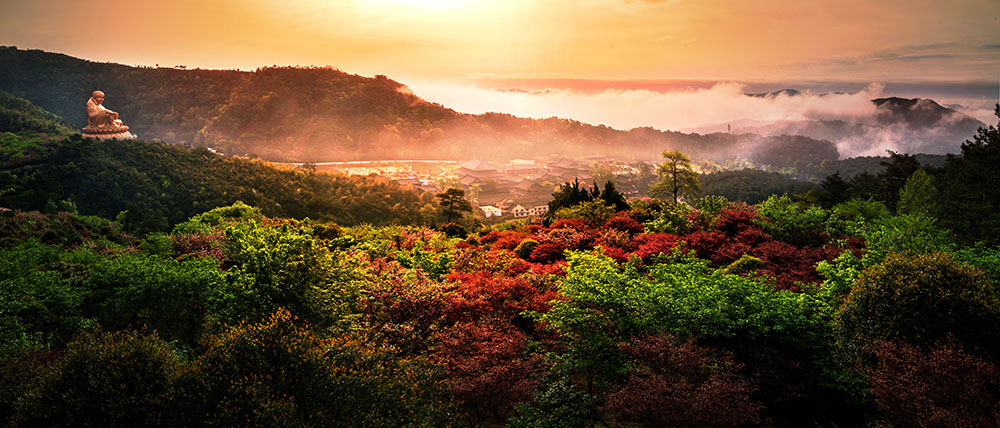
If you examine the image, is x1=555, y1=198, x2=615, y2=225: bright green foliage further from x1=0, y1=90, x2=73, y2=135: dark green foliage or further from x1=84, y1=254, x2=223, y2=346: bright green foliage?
x1=0, y1=90, x2=73, y2=135: dark green foliage

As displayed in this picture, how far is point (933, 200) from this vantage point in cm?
3303

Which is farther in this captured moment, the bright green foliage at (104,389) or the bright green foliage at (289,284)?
the bright green foliage at (289,284)

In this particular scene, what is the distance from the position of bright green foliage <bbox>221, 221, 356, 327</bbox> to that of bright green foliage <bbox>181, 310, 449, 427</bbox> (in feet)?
9.46

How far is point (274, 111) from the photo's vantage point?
107 metres

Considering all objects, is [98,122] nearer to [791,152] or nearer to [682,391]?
[682,391]

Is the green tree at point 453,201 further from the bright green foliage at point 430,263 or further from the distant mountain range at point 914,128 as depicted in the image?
the distant mountain range at point 914,128

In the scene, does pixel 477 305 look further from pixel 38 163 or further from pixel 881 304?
pixel 38 163

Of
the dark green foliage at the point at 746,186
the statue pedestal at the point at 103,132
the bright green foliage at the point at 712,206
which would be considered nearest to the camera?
the bright green foliage at the point at 712,206

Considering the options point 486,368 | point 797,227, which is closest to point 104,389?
point 486,368

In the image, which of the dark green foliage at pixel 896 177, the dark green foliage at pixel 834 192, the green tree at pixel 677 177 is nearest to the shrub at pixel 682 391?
the green tree at pixel 677 177

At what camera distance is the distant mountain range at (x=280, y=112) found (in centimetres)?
9456

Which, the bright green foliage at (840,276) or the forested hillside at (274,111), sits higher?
the forested hillside at (274,111)

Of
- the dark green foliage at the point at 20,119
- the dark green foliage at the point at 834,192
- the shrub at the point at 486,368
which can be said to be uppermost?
the dark green foliage at the point at 20,119

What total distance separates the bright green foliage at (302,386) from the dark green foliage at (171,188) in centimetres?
3075
